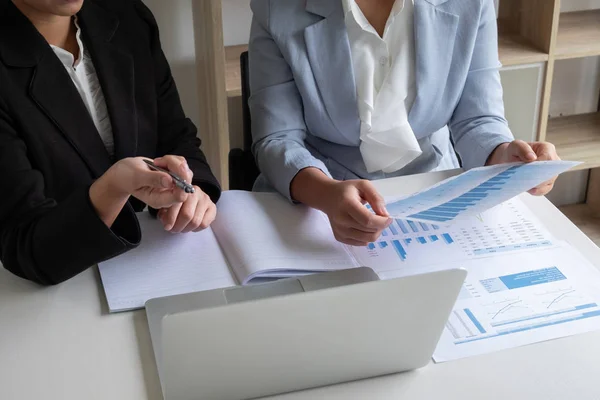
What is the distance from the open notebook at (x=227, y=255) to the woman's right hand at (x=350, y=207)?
3 centimetres

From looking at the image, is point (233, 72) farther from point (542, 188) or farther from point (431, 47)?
point (542, 188)

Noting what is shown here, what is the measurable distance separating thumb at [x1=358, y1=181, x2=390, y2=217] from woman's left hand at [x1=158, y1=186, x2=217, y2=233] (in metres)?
0.25

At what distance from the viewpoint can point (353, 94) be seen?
1.46 metres

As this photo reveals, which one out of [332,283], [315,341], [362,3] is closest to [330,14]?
[362,3]

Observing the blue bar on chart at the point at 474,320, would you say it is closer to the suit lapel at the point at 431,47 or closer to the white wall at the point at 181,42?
the suit lapel at the point at 431,47

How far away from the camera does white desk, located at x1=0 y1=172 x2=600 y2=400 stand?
0.90m

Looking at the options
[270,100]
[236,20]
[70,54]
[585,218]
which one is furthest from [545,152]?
[585,218]

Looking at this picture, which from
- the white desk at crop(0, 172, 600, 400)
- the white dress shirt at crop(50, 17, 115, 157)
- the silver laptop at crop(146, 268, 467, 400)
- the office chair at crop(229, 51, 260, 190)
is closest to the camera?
the silver laptop at crop(146, 268, 467, 400)

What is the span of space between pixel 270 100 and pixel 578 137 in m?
1.56

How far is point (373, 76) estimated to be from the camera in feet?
4.90

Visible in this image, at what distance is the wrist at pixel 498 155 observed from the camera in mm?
1384

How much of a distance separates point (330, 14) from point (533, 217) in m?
0.55

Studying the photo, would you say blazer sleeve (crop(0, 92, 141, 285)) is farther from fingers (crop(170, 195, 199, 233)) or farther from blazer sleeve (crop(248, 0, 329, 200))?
blazer sleeve (crop(248, 0, 329, 200))

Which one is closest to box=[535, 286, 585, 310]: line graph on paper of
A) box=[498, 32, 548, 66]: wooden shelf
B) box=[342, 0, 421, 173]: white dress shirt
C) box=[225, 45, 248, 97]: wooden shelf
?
box=[342, 0, 421, 173]: white dress shirt
